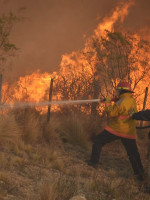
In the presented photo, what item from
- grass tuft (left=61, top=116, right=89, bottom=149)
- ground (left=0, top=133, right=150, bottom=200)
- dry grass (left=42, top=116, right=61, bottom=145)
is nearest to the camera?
ground (left=0, top=133, right=150, bottom=200)

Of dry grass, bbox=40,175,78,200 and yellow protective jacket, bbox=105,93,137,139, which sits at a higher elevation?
yellow protective jacket, bbox=105,93,137,139

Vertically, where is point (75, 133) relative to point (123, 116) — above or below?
below

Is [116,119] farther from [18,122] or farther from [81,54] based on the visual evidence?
[81,54]

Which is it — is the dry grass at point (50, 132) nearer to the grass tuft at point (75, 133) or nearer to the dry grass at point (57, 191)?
the grass tuft at point (75, 133)

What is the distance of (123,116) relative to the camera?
5070 mm

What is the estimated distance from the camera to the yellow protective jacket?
16.4 feet

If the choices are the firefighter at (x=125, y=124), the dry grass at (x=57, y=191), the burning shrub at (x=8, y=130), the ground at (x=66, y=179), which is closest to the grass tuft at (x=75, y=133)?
the ground at (x=66, y=179)

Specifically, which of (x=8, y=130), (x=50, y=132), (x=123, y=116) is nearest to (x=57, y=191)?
(x=123, y=116)

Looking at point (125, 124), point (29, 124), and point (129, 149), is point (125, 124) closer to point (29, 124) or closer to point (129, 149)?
point (129, 149)

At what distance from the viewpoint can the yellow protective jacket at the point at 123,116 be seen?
5.01m

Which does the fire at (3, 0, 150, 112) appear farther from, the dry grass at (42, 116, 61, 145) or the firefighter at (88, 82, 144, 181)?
the firefighter at (88, 82, 144, 181)

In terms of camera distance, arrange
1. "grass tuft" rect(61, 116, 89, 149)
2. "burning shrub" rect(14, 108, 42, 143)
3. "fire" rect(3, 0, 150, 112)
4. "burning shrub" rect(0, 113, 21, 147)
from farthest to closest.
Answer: "fire" rect(3, 0, 150, 112) < "grass tuft" rect(61, 116, 89, 149) < "burning shrub" rect(14, 108, 42, 143) < "burning shrub" rect(0, 113, 21, 147)

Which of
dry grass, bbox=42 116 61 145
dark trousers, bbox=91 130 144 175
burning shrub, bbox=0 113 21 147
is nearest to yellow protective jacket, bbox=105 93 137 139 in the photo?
dark trousers, bbox=91 130 144 175

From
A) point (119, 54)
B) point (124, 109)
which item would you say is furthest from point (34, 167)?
point (119, 54)
